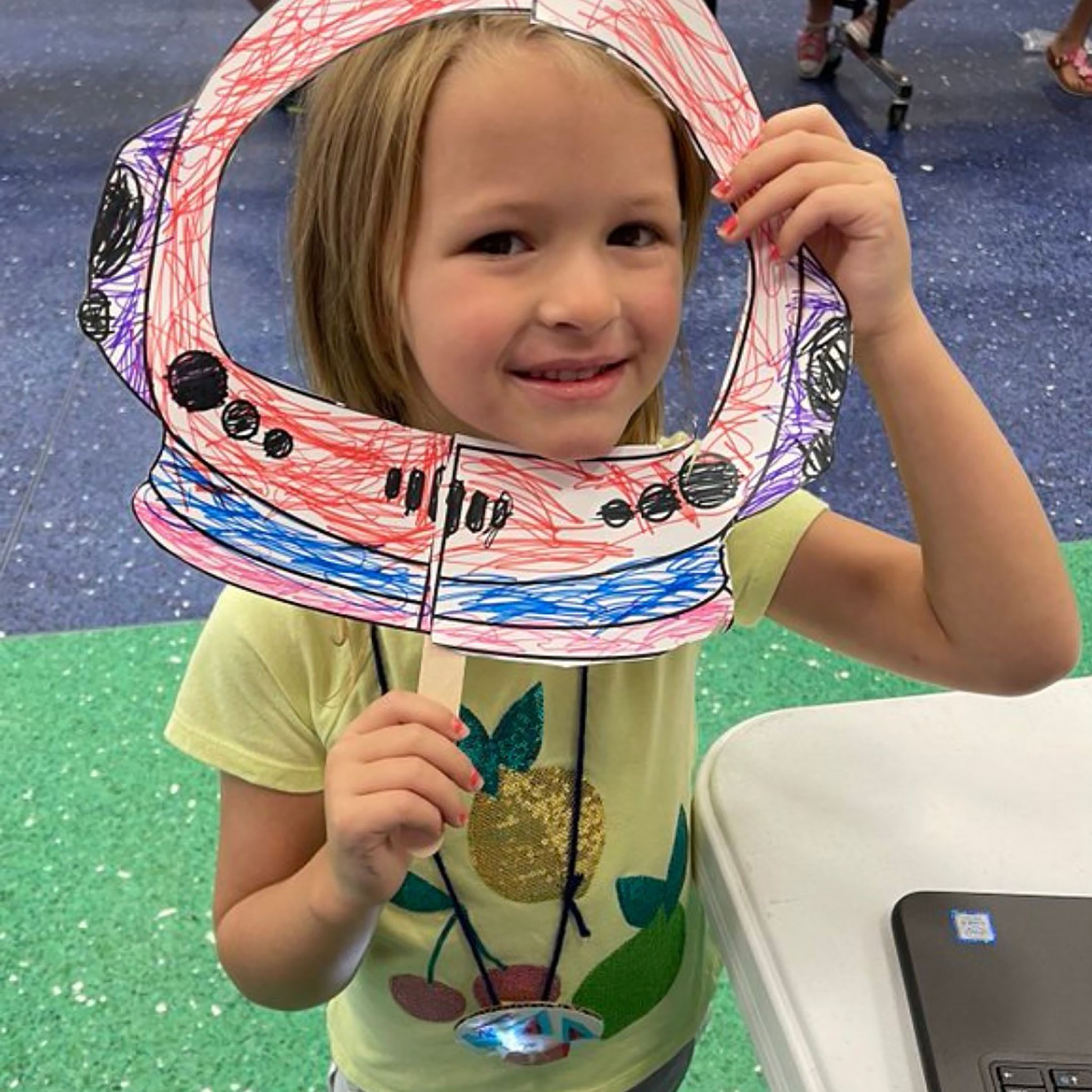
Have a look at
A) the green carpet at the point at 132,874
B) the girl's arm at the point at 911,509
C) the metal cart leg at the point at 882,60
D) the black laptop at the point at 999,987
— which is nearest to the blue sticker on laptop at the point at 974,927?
the black laptop at the point at 999,987

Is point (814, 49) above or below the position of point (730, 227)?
below

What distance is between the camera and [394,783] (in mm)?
452

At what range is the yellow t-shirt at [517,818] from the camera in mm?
603

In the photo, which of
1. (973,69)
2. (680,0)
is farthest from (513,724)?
(973,69)

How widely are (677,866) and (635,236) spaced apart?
0.34 m

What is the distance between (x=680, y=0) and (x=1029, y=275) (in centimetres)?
208

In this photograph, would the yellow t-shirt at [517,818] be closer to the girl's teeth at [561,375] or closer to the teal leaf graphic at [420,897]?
the teal leaf graphic at [420,897]

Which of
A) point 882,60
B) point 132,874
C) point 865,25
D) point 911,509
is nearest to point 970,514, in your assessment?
point 911,509

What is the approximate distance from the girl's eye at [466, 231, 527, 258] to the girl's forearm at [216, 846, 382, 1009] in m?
0.27

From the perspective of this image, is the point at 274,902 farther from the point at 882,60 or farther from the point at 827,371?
the point at 882,60

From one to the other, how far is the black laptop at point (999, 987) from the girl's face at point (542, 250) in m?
0.27

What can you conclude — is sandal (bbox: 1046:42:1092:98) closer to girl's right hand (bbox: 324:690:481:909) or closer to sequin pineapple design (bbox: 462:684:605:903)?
sequin pineapple design (bbox: 462:684:605:903)

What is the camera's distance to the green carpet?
1137mm

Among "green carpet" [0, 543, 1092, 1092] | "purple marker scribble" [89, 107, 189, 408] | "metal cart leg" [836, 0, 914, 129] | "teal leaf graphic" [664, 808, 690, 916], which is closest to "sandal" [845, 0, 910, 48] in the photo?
"metal cart leg" [836, 0, 914, 129]
